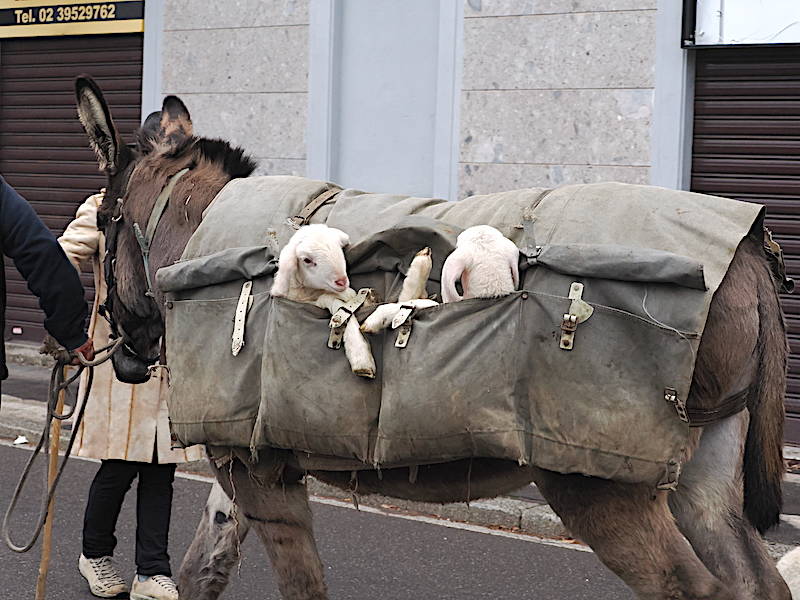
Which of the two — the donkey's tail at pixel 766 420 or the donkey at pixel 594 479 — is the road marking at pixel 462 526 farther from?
the donkey's tail at pixel 766 420

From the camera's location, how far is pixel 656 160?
A: 8.28 m

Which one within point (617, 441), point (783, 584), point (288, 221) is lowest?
point (783, 584)

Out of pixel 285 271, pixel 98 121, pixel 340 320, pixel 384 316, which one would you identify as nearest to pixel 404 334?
pixel 384 316

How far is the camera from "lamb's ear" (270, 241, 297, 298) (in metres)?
3.36

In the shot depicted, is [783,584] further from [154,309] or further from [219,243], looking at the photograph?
[154,309]

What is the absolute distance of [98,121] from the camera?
13.6ft

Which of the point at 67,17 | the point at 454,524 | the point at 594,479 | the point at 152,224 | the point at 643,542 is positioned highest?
the point at 67,17

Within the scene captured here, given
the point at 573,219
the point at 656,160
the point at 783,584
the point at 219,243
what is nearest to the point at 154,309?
the point at 219,243

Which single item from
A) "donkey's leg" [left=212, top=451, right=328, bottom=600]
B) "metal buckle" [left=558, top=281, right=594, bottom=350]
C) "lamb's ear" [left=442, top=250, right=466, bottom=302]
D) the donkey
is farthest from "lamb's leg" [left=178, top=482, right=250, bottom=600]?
"metal buckle" [left=558, top=281, right=594, bottom=350]

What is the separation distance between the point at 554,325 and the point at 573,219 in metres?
0.35

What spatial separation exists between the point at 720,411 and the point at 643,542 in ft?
1.52

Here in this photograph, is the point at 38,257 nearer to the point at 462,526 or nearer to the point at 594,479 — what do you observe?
the point at 594,479

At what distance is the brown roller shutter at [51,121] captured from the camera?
11.0 m

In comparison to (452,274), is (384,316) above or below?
below
